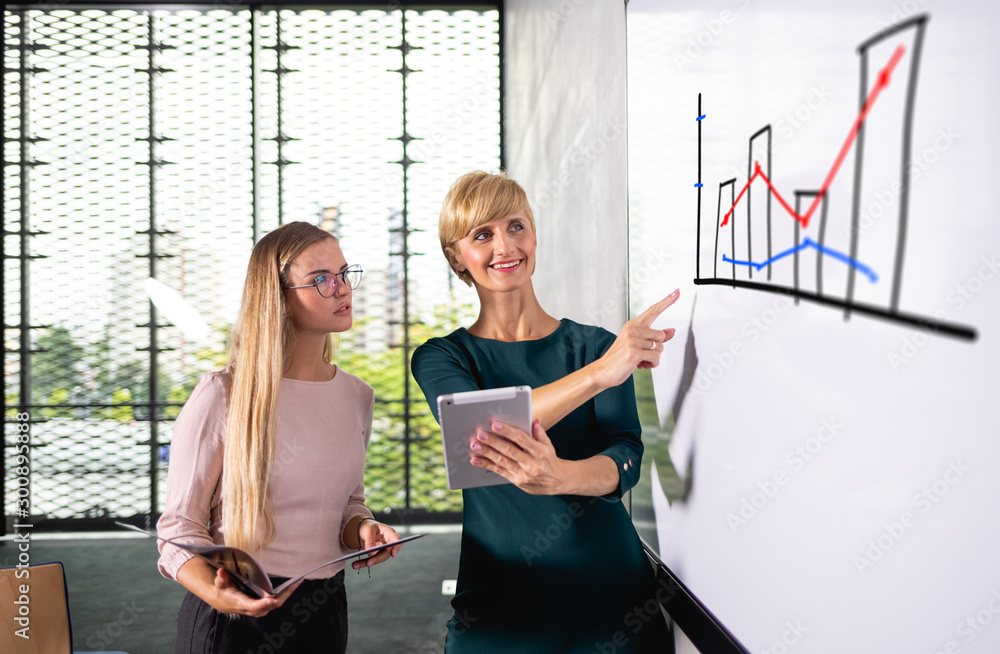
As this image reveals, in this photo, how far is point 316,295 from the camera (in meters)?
1.54

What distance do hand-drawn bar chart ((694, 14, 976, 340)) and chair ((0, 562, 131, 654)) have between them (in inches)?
84.9

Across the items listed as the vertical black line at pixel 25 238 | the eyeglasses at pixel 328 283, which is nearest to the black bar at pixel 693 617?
the eyeglasses at pixel 328 283

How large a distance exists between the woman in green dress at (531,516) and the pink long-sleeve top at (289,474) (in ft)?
1.08

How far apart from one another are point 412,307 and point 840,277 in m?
5.25

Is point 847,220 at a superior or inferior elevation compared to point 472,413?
superior

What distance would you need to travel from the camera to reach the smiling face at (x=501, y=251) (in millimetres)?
1438

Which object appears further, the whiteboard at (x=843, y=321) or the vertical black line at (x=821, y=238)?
the vertical black line at (x=821, y=238)

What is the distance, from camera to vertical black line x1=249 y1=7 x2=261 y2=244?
5773mm

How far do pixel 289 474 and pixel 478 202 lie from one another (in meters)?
0.73

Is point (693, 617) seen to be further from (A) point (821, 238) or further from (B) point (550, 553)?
(A) point (821, 238)

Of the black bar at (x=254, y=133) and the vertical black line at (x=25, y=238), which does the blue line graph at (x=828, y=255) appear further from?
the vertical black line at (x=25, y=238)

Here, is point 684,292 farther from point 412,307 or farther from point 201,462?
point 412,307

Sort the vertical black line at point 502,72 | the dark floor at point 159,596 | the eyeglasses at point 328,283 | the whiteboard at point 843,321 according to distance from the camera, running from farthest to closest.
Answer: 1. the vertical black line at point 502,72
2. the dark floor at point 159,596
3. the eyeglasses at point 328,283
4. the whiteboard at point 843,321

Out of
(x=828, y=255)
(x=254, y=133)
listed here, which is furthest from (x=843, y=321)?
(x=254, y=133)
